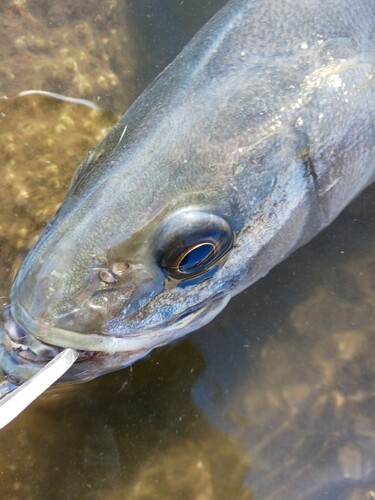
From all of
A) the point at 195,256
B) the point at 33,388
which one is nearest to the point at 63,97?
the point at 195,256

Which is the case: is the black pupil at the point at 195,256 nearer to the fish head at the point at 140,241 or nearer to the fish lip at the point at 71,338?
the fish head at the point at 140,241

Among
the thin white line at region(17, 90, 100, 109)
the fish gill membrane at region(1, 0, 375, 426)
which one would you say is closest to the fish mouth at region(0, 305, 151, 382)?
the fish gill membrane at region(1, 0, 375, 426)

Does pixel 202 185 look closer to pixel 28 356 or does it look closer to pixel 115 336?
pixel 115 336

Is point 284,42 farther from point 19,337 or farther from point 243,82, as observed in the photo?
point 19,337

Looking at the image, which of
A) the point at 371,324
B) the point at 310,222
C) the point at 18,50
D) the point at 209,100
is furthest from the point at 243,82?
the point at 18,50

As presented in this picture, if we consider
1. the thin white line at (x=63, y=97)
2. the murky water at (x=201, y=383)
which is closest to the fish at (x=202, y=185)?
the murky water at (x=201, y=383)

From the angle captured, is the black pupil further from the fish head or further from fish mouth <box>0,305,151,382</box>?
fish mouth <box>0,305,151,382</box>
